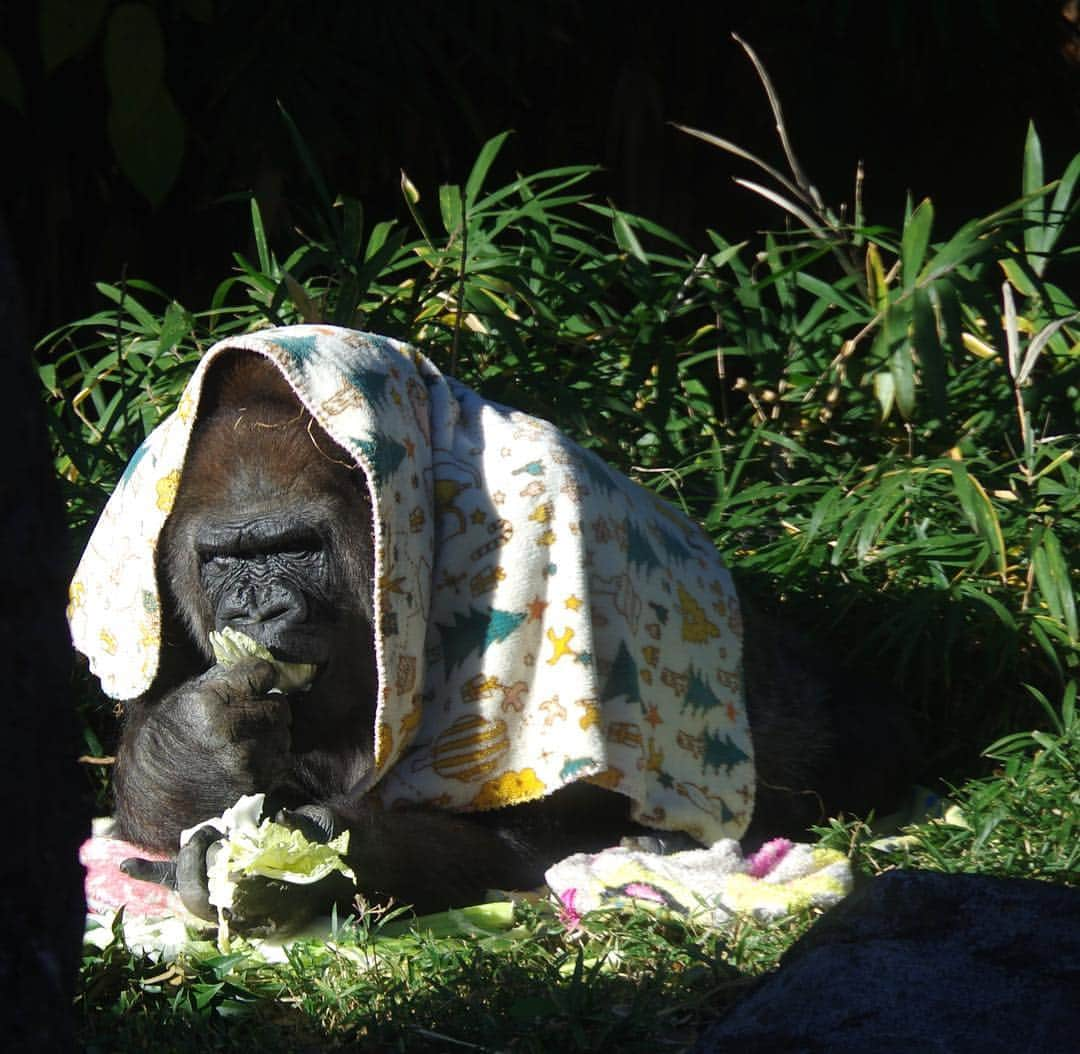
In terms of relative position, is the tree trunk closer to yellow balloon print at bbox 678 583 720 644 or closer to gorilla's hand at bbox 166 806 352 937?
gorilla's hand at bbox 166 806 352 937

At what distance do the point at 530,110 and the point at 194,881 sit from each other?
142 inches

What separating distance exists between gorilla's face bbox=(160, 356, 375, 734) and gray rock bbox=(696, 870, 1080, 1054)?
3.97ft

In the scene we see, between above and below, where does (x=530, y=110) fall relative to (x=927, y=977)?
above

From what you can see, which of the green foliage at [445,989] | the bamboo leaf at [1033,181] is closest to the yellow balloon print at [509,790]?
the green foliage at [445,989]

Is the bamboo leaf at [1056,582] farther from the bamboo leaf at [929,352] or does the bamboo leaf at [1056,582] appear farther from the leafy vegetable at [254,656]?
the leafy vegetable at [254,656]

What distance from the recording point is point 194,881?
2611mm

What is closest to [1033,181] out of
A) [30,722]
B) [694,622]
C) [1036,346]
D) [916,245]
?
[916,245]

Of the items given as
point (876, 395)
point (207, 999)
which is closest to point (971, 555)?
point (876, 395)

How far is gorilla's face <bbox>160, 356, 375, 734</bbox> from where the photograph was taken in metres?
2.86

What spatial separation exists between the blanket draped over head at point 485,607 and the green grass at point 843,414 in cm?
33

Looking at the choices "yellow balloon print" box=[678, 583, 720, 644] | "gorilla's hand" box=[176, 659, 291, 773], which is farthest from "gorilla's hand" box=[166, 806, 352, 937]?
"yellow balloon print" box=[678, 583, 720, 644]

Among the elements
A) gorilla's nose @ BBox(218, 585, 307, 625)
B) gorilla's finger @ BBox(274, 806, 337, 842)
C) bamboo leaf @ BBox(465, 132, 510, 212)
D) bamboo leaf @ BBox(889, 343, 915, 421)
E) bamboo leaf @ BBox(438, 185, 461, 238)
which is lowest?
gorilla's finger @ BBox(274, 806, 337, 842)

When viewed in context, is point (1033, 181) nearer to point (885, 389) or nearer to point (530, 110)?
point (885, 389)

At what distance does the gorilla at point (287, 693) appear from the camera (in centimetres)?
276
